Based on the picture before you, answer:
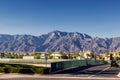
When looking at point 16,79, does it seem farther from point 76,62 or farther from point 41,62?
point 41,62

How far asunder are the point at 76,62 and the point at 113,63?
33.0 feet

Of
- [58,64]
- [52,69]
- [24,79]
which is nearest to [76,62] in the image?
[58,64]

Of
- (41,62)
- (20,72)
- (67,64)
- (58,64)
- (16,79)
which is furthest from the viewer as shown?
(41,62)

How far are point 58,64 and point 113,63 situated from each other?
24.7 meters

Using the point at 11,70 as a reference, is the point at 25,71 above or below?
below

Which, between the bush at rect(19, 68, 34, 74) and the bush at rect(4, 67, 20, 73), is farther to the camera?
the bush at rect(19, 68, 34, 74)

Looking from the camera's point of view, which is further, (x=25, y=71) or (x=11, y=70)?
(x=25, y=71)

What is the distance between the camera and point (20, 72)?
45812 millimetres

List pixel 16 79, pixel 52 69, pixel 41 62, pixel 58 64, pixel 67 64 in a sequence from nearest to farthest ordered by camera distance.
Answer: pixel 16 79 < pixel 52 69 < pixel 58 64 < pixel 67 64 < pixel 41 62

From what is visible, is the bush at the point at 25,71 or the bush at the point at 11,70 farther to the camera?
the bush at the point at 25,71

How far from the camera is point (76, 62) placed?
82000 millimetres

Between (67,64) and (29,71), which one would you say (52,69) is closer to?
(29,71)

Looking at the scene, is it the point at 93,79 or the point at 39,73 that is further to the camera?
the point at 39,73

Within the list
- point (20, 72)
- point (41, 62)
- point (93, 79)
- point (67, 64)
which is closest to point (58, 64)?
point (67, 64)
